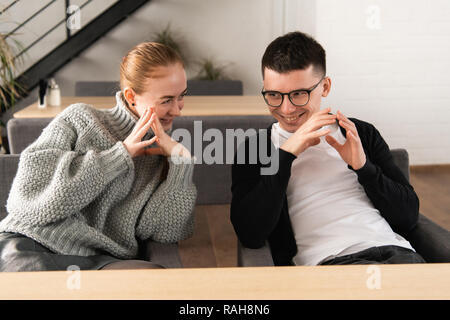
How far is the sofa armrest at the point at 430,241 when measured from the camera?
51.9 inches

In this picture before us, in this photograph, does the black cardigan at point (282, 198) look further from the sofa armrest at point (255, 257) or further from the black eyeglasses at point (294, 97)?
the black eyeglasses at point (294, 97)

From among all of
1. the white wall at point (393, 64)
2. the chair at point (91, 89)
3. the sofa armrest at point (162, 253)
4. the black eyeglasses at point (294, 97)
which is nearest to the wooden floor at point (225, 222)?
the white wall at point (393, 64)

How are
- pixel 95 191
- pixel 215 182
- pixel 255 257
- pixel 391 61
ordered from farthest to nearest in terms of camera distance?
pixel 391 61
pixel 215 182
pixel 95 191
pixel 255 257

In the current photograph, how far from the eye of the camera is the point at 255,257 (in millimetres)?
1257

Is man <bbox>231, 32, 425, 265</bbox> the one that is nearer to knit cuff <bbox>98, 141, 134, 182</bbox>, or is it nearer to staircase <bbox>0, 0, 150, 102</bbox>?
knit cuff <bbox>98, 141, 134, 182</bbox>

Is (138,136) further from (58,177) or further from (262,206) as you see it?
(262,206)

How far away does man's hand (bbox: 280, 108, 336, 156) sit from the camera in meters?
1.26

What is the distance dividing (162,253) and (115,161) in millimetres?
277

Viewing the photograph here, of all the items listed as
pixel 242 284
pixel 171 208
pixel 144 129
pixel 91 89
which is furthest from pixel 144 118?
pixel 91 89

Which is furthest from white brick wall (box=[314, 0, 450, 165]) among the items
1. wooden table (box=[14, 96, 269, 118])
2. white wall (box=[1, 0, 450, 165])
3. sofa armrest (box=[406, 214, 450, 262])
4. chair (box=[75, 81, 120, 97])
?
sofa armrest (box=[406, 214, 450, 262])

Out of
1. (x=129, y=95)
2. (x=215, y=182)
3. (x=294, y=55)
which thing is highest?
(x=294, y=55)

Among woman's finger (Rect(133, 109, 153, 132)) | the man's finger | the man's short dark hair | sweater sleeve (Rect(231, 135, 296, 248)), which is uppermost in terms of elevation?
the man's short dark hair

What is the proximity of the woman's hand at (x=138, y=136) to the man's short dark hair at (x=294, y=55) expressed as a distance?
1.19 feet

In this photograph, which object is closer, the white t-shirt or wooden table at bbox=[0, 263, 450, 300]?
wooden table at bbox=[0, 263, 450, 300]
